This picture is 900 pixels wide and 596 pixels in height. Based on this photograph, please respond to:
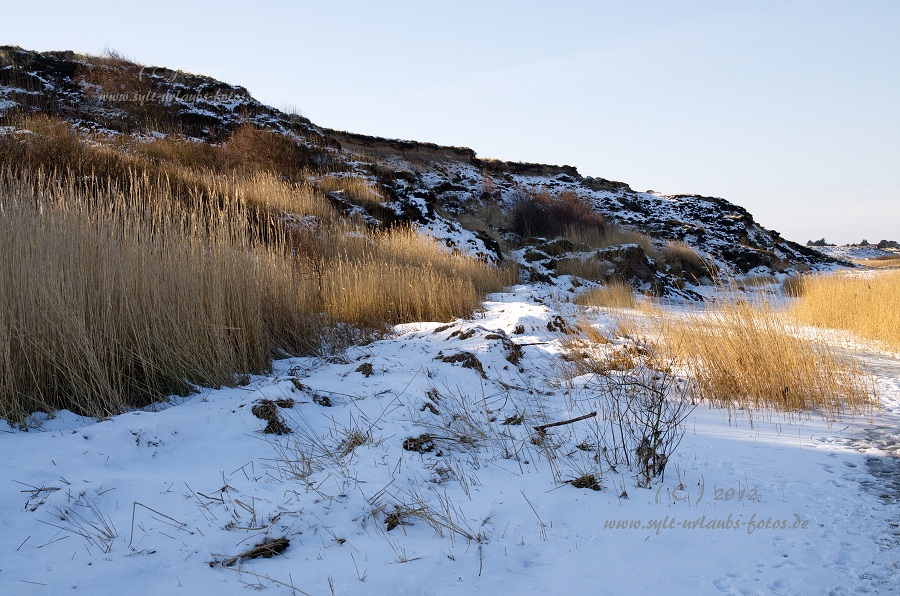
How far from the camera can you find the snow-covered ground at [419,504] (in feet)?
6.12

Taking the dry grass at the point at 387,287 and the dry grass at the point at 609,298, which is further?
the dry grass at the point at 609,298

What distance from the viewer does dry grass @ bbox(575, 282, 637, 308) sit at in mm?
10789

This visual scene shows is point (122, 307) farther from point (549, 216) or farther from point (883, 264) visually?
point (883, 264)

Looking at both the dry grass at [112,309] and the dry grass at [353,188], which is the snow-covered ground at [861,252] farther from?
the dry grass at [112,309]

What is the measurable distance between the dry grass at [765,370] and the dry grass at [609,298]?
5190 mm

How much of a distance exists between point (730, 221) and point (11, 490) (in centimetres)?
2794

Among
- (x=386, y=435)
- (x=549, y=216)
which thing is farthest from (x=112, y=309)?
(x=549, y=216)

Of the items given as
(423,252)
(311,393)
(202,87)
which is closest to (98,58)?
(202,87)

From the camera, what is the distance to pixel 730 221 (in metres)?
25.2

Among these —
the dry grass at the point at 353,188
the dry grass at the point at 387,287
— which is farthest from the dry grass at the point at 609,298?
the dry grass at the point at 353,188

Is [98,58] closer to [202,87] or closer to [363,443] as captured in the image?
[202,87]

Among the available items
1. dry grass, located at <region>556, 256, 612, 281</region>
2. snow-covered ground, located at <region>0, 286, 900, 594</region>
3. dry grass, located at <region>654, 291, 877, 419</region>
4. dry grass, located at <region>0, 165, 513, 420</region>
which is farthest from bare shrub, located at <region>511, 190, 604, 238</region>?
snow-covered ground, located at <region>0, 286, 900, 594</region>

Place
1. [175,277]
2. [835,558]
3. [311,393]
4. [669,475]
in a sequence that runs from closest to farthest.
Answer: [835,558]
[669,475]
[311,393]
[175,277]

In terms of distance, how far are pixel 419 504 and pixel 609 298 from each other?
9602 millimetres
